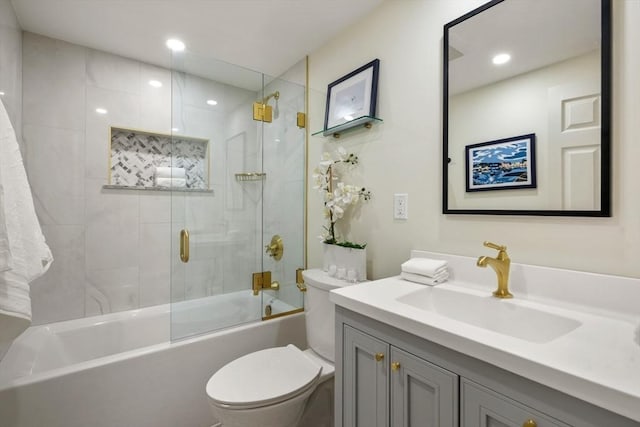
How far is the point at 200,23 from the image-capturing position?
1868 mm

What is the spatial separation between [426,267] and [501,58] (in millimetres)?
886

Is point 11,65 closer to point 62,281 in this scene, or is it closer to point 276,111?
point 62,281

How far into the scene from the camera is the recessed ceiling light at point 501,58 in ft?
3.77

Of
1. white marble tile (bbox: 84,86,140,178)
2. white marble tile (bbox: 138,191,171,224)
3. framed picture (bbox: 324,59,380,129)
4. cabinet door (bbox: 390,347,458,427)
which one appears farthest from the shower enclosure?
cabinet door (bbox: 390,347,458,427)

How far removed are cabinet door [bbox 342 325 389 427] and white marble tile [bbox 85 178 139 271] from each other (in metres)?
2.02

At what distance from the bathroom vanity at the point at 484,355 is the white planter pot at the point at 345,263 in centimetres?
28

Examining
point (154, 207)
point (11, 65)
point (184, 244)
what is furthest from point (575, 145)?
point (11, 65)

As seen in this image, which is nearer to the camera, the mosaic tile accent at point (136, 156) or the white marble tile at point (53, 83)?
the white marble tile at point (53, 83)

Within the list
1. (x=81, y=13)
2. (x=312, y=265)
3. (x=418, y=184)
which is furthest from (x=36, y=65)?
(x=418, y=184)

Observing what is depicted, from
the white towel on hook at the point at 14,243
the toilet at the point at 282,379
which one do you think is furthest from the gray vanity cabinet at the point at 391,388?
the white towel on hook at the point at 14,243

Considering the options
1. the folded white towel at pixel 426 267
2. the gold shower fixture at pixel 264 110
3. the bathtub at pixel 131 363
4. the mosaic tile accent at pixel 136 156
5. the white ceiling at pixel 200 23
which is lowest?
the bathtub at pixel 131 363

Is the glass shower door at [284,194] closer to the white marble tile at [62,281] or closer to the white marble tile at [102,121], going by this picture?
the white marble tile at [102,121]

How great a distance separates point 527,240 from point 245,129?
1.66 m

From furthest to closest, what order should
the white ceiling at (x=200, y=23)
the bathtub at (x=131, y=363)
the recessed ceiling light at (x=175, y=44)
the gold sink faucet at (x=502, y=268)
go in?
the recessed ceiling light at (x=175, y=44), the white ceiling at (x=200, y=23), the bathtub at (x=131, y=363), the gold sink faucet at (x=502, y=268)
